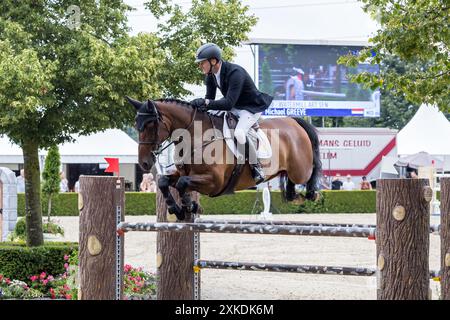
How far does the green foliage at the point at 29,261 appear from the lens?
9945 mm

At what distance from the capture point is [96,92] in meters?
9.05

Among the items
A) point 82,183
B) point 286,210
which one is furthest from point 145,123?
point 286,210

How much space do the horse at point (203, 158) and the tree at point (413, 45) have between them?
304 cm

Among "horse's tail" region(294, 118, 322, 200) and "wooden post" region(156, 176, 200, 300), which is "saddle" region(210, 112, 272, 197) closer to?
"horse's tail" region(294, 118, 322, 200)

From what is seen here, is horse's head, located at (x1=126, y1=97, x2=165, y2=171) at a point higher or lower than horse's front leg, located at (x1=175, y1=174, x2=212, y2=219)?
higher

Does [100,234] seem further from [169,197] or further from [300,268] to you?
[300,268]

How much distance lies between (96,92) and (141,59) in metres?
0.79

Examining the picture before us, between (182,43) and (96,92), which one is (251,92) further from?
(182,43)

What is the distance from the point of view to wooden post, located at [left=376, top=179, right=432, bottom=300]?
4.00 meters

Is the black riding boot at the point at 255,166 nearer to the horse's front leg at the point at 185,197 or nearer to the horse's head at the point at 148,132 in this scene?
the horse's front leg at the point at 185,197

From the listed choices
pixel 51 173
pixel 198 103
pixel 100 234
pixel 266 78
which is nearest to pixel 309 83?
pixel 266 78

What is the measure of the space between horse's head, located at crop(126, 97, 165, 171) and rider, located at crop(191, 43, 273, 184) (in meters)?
0.41

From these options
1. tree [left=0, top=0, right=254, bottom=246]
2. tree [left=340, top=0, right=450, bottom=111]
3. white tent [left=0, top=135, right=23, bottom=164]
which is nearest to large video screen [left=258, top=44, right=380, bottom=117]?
white tent [left=0, top=135, right=23, bottom=164]
